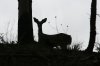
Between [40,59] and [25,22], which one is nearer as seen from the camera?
[40,59]

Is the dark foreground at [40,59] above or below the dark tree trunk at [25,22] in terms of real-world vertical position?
below

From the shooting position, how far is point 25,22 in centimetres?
1220

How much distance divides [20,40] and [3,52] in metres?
3.61

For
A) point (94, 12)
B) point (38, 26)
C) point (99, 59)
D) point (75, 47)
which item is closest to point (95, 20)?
point (94, 12)

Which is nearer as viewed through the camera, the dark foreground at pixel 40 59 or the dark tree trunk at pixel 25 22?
the dark foreground at pixel 40 59

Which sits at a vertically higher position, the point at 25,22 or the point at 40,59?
the point at 25,22

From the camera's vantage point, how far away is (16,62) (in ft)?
24.4

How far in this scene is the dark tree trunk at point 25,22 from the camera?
1174 centimetres

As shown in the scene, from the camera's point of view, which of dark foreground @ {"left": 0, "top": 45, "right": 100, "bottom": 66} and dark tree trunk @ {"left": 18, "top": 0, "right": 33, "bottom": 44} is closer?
dark foreground @ {"left": 0, "top": 45, "right": 100, "bottom": 66}

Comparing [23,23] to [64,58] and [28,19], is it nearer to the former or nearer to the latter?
[28,19]

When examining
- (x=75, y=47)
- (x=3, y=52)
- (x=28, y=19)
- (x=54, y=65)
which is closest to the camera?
(x=54, y=65)

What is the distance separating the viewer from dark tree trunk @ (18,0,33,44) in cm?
1174

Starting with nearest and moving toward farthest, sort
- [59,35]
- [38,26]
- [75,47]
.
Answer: [75,47] → [59,35] → [38,26]

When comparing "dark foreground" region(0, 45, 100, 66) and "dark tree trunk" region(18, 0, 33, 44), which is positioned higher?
"dark tree trunk" region(18, 0, 33, 44)
